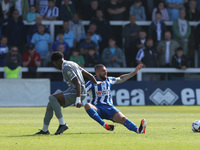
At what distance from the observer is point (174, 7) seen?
24.1m

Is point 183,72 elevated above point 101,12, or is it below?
below

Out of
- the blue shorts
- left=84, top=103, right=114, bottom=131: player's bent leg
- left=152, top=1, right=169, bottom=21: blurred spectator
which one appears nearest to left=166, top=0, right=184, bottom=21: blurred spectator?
left=152, top=1, right=169, bottom=21: blurred spectator

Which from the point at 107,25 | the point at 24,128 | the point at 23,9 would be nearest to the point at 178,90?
the point at 107,25

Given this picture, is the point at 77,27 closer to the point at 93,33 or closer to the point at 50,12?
the point at 93,33

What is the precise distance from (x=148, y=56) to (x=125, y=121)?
12506 millimetres

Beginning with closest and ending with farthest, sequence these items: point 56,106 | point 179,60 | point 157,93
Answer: point 56,106 < point 157,93 < point 179,60

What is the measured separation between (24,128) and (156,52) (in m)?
11.9

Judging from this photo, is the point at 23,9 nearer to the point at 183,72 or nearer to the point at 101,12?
the point at 101,12

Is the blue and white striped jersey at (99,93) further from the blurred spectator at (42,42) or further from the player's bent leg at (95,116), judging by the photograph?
the blurred spectator at (42,42)

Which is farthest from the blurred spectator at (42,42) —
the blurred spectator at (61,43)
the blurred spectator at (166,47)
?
the blurred spectator at (166,47)

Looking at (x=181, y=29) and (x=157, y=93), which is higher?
(x=181, y=29)

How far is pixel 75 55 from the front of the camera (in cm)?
2177

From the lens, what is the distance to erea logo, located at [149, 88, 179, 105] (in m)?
22.4

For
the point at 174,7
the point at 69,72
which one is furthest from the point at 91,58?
the point at 69,72
